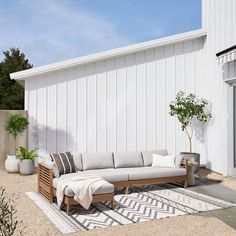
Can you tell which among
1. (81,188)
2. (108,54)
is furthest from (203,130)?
(81,188)

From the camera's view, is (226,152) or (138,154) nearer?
(138,154)

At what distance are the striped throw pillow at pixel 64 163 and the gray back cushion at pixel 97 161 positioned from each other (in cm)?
44

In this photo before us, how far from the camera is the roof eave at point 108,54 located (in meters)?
9.84

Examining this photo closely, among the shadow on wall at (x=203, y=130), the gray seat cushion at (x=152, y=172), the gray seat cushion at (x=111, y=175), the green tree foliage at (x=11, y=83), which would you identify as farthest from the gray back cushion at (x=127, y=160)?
the green tree foliage at (x=11, y=83)

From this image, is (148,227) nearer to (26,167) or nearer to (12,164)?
(26,167)

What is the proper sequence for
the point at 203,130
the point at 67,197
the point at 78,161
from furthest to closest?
the point at 203,130, the point at 78,161, the point at 67,197

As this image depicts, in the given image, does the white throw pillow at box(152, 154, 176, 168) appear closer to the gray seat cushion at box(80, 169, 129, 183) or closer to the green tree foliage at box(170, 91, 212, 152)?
the gray seat cushion at box(80, 169, 129, 183)

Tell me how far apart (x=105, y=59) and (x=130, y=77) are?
3.45 ft

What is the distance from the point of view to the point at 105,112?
404 inches

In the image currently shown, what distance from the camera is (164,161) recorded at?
8.13m

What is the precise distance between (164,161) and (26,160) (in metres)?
4.19

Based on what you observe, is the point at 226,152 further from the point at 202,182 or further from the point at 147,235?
the point at 147,235

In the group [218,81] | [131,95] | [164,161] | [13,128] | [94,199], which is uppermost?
[218,81]

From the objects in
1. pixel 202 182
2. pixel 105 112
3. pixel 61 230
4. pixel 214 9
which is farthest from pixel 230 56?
pixel 61 230
